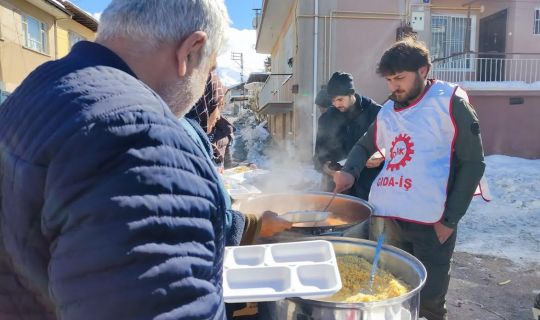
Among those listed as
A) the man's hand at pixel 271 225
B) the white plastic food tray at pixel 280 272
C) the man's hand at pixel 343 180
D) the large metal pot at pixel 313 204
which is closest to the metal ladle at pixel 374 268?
the white plastic food tray at pixel 280 272

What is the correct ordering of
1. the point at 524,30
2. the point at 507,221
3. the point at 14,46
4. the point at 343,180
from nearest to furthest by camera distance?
the point at 343,180 → the point at 507,221 → the point at 524,30 → the point at 14,46

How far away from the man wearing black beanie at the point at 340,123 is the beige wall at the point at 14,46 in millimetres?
13980

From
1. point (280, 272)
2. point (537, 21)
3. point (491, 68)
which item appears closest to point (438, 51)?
point (491, 68)

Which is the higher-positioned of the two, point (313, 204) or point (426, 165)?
point (426, 165)

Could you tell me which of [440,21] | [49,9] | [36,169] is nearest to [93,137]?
[36,169]

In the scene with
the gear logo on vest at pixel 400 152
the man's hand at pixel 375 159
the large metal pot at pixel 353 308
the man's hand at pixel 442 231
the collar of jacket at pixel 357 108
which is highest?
the collar of jacket at pixel 357 108

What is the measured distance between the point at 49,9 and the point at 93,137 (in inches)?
716

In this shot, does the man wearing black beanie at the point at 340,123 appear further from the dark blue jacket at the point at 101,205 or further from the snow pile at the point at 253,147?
the snow pile at the point at 253,147

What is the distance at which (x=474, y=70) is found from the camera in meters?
13.6

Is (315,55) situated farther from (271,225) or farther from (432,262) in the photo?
(271,225)

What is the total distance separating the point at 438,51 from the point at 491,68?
176cm

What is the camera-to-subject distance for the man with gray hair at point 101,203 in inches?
27.1

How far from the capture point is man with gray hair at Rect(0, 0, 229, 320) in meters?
0.69

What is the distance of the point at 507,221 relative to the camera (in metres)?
6.73
